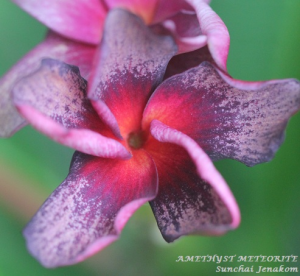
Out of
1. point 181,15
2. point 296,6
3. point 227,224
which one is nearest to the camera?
point 227,224

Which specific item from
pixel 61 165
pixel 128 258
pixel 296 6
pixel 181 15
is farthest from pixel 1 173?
pixel 296 6

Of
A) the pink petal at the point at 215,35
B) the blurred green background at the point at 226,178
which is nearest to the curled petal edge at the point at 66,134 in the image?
the pink petal at the point at 215,35

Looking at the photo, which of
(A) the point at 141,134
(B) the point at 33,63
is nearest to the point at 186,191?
(A) the point at 141,134

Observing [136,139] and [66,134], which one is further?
[136,139]

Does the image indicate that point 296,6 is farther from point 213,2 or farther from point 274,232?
point 274,232

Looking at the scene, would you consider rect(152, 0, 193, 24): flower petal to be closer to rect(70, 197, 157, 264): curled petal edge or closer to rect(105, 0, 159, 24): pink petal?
rect(105, 0, 159, 24): pink petal

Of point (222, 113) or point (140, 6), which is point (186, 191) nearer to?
point (222, 113)
